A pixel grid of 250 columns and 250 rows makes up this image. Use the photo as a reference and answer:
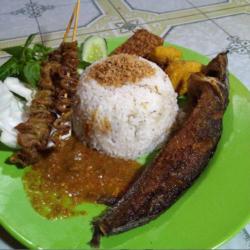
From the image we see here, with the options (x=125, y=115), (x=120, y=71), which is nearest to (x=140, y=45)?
(x=120, y=71)

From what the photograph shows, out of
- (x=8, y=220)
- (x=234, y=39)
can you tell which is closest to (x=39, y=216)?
(x=8, y=220)

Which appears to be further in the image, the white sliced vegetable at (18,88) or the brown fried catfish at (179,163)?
the white sliced vegetable at (18,88)

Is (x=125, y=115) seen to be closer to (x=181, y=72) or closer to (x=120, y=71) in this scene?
(x=120, y=71)

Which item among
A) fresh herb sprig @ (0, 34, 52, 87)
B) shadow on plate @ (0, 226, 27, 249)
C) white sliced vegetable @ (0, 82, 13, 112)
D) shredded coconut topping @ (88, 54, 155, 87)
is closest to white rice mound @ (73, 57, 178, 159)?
shredded coconut topping @ (88, 54, 155, 87)

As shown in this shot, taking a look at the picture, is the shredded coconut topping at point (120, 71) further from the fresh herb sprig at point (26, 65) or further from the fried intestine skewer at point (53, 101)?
the fresh herb sprig at point (26, 65)

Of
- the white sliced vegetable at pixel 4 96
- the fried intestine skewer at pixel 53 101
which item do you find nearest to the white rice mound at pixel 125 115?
the fried intestine skewer at pixel 53 101

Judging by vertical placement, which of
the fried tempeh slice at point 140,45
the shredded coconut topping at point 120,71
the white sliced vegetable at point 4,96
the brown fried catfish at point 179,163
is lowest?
the brown fried catfish at point 179,163

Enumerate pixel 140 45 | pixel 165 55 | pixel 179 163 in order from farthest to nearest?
pixel 140 45, pixel 165 55, pixel 179 163
